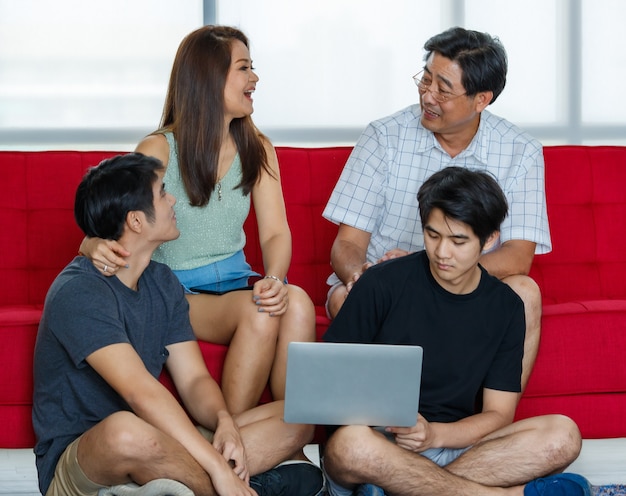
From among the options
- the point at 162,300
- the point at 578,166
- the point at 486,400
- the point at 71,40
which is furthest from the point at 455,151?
the point at 71,40

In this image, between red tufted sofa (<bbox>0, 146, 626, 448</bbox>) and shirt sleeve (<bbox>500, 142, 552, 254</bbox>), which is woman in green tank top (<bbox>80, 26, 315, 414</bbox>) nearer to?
red tufted sofa (<bbox>0, 146, 626, 448</bbox>)

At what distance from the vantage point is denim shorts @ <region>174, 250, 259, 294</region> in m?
2.74

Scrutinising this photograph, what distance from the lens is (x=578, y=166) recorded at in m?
3.40

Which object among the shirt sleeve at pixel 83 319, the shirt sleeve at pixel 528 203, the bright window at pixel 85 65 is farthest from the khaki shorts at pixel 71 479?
the bright window at pixel 85 65

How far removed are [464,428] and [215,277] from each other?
2.59 ft

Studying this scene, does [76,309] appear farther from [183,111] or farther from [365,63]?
[365,63]

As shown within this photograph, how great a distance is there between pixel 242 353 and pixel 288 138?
2107 mm

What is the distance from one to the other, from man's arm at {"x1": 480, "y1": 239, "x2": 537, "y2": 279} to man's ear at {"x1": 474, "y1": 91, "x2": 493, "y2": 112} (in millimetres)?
397

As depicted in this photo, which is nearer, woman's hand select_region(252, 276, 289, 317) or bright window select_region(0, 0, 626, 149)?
woman's hand select_region(252, 276, 289, 317)

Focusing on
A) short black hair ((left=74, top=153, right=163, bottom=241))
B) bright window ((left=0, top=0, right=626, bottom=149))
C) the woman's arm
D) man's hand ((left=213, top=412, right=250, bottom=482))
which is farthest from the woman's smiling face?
bright window ((left=0, top=0, right=626, bottom=149))

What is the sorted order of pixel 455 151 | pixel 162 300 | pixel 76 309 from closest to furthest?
1. pixel 76 309
2. pixel 162 300
3. pixel 455 151

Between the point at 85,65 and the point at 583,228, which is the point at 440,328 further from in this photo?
the point at 85,65

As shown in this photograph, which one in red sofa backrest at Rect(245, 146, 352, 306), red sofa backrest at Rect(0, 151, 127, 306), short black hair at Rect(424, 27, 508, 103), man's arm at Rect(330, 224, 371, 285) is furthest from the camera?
red sofa backrest at Rect(245, 146, 352, 306)

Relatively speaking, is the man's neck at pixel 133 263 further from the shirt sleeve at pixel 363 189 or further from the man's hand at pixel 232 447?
the shirt sleeve at pixel 363 189
